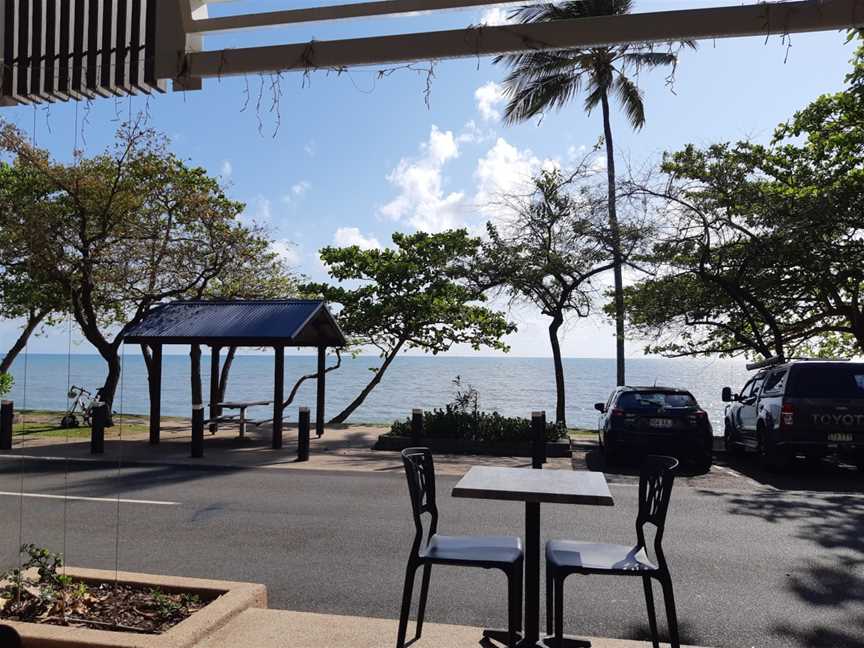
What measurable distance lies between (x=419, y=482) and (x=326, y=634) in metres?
1.09

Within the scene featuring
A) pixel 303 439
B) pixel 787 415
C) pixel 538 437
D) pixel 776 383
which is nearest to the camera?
pixel 787 415

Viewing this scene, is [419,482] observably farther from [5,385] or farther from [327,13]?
[5,385]

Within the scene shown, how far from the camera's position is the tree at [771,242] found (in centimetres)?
1848

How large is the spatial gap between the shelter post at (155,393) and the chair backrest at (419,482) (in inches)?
519

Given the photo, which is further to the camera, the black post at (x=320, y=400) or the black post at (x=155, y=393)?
the black post at (x=320, y=400)

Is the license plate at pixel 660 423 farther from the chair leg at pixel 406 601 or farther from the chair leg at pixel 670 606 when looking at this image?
the chair leg at pixel 406 601

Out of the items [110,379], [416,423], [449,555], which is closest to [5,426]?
[110,379]

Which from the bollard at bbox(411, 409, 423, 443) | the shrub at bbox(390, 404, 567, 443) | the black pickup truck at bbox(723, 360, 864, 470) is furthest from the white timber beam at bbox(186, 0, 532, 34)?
the shrub at bbox(390, 404, 567, 443)

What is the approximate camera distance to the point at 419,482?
4664mm

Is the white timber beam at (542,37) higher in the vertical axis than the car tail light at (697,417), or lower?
higher

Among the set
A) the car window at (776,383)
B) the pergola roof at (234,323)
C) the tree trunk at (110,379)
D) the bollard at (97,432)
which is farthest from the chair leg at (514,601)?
the tree trunk at (110,379)

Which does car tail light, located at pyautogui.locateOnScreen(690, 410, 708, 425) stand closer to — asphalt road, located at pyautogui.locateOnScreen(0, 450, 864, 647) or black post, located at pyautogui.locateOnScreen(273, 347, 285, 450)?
asphalt road, located at pyautogui.locateOnScreen(0, 450, 864, 647)

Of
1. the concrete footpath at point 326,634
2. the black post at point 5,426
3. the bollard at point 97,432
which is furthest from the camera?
the black post at point 5,426

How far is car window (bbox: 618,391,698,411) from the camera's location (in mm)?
14031
